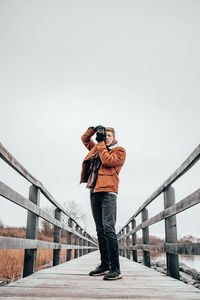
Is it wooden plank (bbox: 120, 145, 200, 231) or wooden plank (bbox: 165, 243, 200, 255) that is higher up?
wooden plank (bbox: 120, 145, 200, 231)

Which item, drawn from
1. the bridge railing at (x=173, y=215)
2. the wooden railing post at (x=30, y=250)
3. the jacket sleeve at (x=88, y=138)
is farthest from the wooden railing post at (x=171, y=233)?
the wooden railing post at (x=30, y=250)

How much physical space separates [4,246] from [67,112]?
4391 inches

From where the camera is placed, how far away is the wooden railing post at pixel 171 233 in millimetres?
2764

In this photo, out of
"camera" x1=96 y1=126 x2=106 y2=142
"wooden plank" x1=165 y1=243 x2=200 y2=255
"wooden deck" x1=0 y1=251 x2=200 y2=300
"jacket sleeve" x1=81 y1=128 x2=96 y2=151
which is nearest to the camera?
"wooden deck" x1=0 y1=251 x2=200 y2=300

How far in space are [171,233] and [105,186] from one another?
0.78 meters

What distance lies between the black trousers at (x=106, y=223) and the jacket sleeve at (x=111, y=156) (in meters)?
0.31

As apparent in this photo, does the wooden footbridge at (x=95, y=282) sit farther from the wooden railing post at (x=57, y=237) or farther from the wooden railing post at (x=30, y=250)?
the wooden railing post at (x=57, y=237)

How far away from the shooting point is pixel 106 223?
2.90 metres

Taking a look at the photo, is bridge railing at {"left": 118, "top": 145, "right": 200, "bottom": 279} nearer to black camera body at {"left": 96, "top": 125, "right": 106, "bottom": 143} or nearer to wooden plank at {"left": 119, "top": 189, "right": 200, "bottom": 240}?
wooden plank at {"left": 119, "top": 189, "right": 200, "bottom": 240}

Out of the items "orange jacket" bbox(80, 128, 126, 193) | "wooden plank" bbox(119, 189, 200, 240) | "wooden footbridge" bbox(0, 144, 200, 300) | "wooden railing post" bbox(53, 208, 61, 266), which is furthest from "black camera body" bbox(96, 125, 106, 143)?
"wooden railing post" bbox(53, 208, 61, 266)

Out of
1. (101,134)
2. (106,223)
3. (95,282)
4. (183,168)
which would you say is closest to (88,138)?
(101,134)

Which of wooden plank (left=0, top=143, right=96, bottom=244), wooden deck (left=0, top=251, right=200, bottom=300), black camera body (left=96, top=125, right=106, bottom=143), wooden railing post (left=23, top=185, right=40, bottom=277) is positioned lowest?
wooden deck (left=0, top=251, right=200, bottom=300)

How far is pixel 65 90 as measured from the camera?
96.0 metres

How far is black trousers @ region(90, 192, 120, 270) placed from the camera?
283 centimetres
